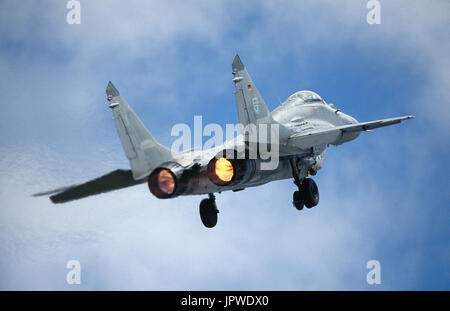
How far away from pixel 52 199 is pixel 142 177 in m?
3.01

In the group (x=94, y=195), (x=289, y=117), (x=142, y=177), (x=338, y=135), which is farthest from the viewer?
(x=289, y=117)

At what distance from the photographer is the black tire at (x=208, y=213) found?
75.6ft

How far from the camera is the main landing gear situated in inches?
910

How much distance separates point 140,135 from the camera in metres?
18.6

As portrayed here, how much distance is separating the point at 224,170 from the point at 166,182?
1769 mm

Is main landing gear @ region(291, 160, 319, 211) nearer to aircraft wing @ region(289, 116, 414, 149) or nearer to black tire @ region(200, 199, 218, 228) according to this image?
aircraft wing @ region(289, 116, 414, 149)

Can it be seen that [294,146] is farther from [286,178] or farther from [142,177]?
[142,177]

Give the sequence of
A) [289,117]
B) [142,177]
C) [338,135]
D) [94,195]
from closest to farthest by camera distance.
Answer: [142,177] < [94,195] < [338,135] < [289,117]

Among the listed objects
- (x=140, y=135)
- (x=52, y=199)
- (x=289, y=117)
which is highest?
(x=289, y=117)

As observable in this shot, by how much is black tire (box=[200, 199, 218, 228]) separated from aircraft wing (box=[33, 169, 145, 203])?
440 cm

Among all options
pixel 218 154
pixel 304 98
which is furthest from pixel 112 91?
pixel 304 98

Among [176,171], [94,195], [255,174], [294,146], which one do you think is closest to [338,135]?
[294,146]

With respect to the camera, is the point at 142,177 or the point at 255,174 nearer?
the point at 142,177

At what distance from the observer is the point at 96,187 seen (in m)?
19.3
